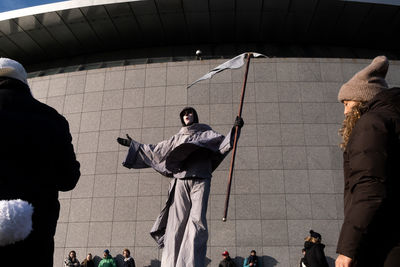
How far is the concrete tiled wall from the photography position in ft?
40.3

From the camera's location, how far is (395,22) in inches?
646

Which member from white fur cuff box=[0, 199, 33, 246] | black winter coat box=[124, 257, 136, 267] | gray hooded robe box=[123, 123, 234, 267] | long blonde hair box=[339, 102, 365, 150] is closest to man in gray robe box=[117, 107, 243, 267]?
gray hooded robe box=[123, 123, 234, 267]

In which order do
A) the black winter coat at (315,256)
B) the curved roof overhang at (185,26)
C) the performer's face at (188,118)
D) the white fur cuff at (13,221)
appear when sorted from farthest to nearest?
the curved roof overhang at (185,26), the black winter coat at (315,256), the performer's face at (188,118), the white fur cuff at (13,221)

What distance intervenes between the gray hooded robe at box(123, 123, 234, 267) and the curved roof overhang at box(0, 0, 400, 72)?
10.7 metres

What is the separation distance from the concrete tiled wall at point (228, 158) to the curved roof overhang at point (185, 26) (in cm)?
236

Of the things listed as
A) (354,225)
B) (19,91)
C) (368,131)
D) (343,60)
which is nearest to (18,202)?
(19,91)

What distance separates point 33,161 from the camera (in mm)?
1993

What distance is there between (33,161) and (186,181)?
3.71m

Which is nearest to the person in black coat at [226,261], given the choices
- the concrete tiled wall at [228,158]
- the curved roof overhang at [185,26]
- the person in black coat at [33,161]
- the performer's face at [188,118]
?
the concrete tiled wall at [228,158]

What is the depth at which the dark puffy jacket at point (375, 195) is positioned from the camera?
1.81 meters

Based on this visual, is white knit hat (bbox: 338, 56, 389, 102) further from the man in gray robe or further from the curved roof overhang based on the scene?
the curved roof overhang

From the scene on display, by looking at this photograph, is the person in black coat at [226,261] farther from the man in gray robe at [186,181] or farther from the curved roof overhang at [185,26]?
the curved roof overhang at [185,26]

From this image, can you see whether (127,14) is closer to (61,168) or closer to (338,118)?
(338,118)

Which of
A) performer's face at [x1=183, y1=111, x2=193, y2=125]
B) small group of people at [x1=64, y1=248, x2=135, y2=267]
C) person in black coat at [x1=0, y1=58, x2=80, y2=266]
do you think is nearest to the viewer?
person in black coat at [x1=0, y1=58, x2=80, y2=266]
